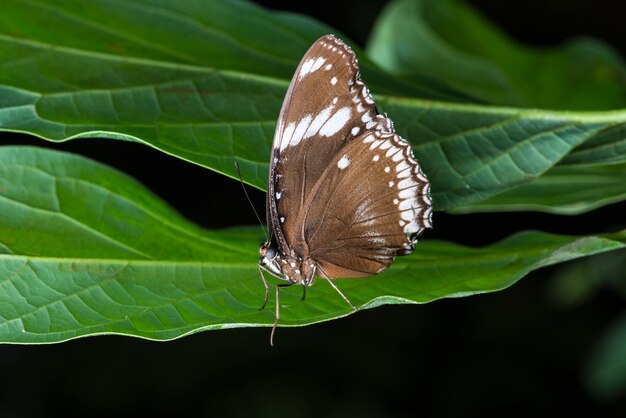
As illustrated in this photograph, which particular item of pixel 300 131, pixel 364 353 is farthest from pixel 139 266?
pixel 364 353

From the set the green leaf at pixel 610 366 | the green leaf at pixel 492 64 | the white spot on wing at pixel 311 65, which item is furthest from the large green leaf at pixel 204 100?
the green leaf at pixel 610 366

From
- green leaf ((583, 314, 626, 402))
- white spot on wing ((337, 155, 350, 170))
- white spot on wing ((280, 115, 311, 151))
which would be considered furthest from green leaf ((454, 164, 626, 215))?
green leaf ((583, 314, 626, 402))

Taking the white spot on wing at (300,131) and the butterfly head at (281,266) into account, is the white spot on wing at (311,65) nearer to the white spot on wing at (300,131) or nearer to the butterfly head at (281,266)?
the white spot on wing at (300,131)

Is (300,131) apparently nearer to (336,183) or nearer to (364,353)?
(336,183)

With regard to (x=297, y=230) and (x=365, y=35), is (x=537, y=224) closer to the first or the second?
(x=365, y=35)

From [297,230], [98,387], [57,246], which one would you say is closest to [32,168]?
[57,246]

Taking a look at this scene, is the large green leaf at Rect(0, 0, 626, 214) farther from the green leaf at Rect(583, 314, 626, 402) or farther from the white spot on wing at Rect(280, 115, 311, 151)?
the green leaf at Rect(583, 314, 626, 402)
